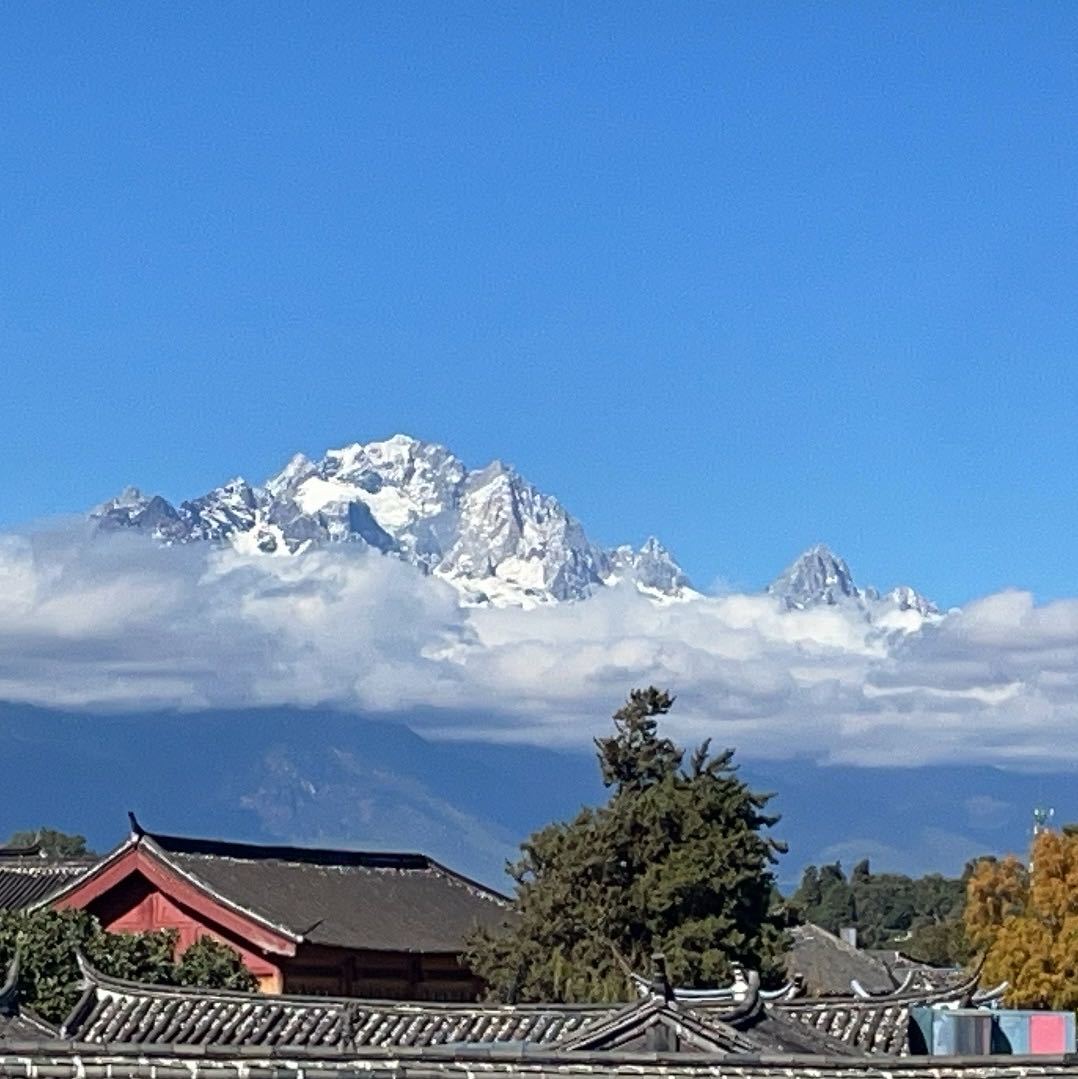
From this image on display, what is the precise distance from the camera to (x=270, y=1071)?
723 inches

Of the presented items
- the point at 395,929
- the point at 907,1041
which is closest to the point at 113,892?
the point at 395,929

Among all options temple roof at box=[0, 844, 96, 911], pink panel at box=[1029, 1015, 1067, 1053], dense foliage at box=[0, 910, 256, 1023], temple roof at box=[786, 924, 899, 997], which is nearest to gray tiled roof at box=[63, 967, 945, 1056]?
pink panel at box=[1029, 1015, 1067, 1053]

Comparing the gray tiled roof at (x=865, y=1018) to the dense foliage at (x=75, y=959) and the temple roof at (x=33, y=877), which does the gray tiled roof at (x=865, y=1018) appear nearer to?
the dense foliage at (x=75, y=959)

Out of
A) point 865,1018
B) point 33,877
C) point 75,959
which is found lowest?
point 865,1018

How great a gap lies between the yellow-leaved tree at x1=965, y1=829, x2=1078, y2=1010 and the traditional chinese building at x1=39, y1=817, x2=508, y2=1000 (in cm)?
1185

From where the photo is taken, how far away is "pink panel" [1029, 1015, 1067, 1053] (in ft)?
99.2

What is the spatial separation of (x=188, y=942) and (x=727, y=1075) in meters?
32.5

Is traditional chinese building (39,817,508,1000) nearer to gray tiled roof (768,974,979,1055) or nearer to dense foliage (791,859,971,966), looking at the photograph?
gray tiled roof (768,974,979,1055)

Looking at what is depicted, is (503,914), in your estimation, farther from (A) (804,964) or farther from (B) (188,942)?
(A) (804,964)

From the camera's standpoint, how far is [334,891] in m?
55.6

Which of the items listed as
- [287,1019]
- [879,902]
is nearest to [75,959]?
[287,1019]

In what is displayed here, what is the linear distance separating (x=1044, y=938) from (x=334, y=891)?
16.6m

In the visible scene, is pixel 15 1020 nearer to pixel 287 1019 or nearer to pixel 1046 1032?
pixel 287 1019

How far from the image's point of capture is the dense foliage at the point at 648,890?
1800 inches
